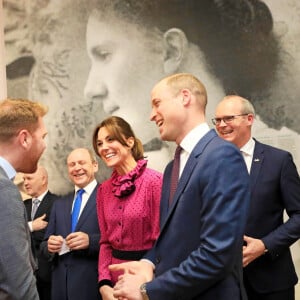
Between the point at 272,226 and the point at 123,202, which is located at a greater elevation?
the point at 123,202

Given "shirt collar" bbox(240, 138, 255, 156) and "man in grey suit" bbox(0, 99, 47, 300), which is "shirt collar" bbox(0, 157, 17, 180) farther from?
"shirt collar" bbox(240, 138, 255, 156)

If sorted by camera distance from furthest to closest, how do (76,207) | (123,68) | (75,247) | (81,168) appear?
1. (123,68)
2. (81,168)
3. (76,207)
4. (75,247)

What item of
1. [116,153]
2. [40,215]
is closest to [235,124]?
[116,153]

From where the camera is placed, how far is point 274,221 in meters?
2.55

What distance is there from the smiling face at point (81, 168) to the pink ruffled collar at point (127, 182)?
68 centimetres

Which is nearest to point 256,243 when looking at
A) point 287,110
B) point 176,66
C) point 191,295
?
point 191,295

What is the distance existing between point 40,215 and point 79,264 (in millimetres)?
796

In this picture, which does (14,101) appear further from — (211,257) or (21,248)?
(211,257)

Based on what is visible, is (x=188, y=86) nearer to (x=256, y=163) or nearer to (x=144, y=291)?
(x=144, y=291)

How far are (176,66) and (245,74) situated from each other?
61 centimetres

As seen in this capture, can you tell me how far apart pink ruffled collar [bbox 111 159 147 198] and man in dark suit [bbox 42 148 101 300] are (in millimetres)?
490

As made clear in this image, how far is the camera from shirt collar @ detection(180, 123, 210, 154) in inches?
70.3

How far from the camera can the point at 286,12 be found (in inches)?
146

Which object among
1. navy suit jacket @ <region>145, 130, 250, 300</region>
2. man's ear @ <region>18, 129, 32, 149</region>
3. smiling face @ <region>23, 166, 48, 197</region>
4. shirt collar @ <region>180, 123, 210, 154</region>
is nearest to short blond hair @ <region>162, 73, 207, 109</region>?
shirt collar @ <region>180, 123, 210, 154</region>
